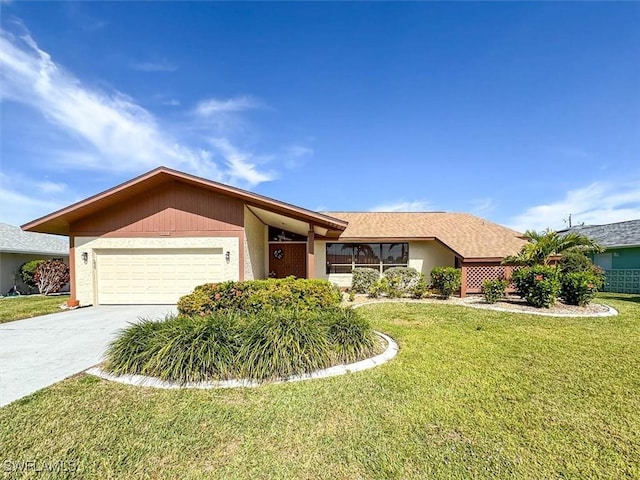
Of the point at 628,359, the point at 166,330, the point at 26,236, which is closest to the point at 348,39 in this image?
the point at 166,330

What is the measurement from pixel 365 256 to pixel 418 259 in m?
2.82

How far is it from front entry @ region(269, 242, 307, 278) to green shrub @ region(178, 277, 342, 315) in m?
7.42

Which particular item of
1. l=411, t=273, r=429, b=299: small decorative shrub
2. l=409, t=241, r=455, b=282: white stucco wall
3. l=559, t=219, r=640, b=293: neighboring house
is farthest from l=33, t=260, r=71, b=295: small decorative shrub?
l=559, t=219, r=640, b=293: neighboring house

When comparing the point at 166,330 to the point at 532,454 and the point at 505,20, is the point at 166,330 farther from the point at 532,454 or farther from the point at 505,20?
the point at 505,20

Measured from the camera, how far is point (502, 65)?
10312 mm

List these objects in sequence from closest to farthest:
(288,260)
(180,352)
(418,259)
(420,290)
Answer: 1. (180,352)
2. (420,290)
3. (288,260)
4. (418,259)

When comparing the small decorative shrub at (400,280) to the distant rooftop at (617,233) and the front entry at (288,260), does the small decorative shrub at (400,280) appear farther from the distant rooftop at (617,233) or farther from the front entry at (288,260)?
the distant rooftop at (617,233)

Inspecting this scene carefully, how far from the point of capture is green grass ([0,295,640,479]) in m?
2.61

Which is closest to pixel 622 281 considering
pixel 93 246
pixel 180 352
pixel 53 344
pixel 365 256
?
pixel 365 256

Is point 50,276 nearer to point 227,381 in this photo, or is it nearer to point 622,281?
point 227,381

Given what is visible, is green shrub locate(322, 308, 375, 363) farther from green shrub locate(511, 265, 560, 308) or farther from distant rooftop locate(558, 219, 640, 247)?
distant rooftop locate(558, 219, 640, 247)

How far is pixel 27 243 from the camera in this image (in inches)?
688

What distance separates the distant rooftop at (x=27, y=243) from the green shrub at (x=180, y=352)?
1604 cm

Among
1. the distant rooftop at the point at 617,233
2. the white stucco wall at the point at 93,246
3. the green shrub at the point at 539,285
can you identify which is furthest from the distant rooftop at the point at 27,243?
the distant rooftop at the point at 617,233
